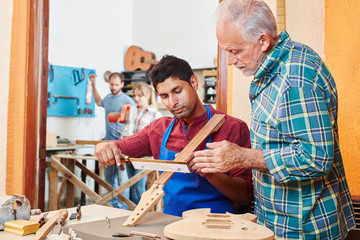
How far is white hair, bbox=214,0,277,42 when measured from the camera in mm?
1394

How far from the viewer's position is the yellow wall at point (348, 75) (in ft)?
7.16

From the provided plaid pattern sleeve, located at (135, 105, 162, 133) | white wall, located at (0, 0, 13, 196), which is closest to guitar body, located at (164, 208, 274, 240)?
white wall, located at (0, 0, 13, 196)

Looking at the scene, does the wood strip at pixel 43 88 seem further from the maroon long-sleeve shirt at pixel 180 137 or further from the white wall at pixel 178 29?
the white wall at pixel 178 29

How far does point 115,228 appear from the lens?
4.27 ft

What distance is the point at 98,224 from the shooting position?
1.34 meters

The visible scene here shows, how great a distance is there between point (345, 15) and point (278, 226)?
1438 mm

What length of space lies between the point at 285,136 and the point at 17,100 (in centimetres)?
262

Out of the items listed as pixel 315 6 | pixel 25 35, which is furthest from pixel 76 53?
pixel 315 6

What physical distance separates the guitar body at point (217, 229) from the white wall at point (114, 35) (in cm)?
617

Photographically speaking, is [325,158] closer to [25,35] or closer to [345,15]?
[345,15]

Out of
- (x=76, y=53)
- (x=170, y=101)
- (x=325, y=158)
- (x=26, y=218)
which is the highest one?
(x=76, y=53)

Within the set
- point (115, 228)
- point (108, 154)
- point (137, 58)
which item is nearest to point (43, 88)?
point (108, 154)

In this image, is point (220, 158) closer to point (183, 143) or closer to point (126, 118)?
point (183, 143)

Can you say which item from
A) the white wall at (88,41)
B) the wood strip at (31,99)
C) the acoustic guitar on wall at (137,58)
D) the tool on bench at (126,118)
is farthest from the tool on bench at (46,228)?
the acoustic guitar on wall at (137,58)
